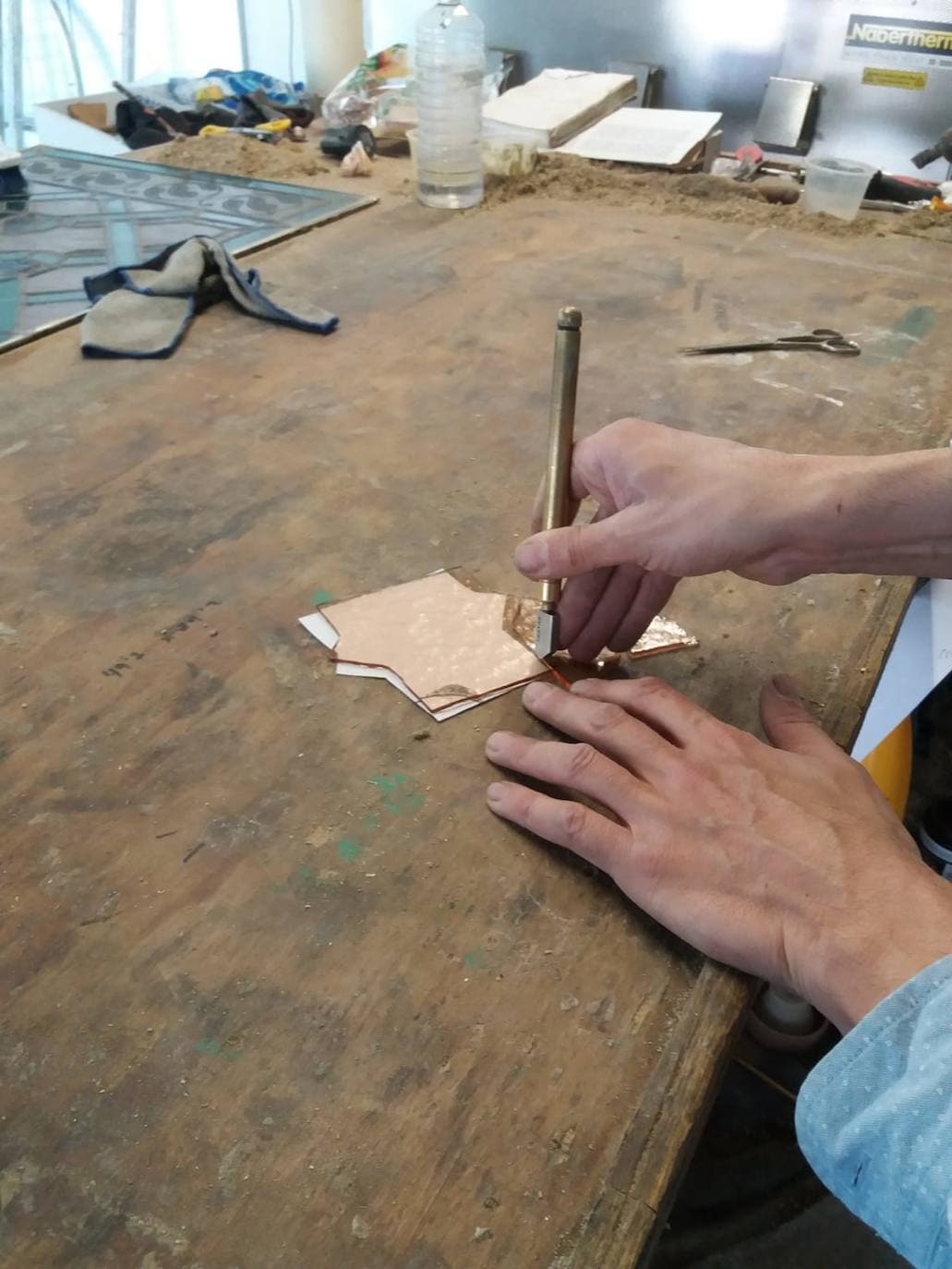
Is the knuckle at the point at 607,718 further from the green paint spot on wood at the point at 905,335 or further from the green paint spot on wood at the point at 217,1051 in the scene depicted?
the green paint spot on wood at the point at 905,335

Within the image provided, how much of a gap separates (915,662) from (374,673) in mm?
683

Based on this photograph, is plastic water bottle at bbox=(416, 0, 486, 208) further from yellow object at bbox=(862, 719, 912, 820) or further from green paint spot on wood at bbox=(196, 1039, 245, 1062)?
green paint spot on wood at bbox=(196, 1039, 245, 1062)

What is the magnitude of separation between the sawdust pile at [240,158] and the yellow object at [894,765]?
134 cm

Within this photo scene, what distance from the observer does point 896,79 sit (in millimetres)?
1699

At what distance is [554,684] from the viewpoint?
2.18 feet

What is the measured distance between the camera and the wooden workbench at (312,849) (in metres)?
0.41

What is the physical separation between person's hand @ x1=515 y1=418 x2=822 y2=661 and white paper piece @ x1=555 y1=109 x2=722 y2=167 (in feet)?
4.27

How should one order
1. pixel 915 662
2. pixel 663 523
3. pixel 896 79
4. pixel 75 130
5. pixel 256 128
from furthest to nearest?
pixel 75 130 < pixel 256 128 < pixel 896 79 < pixel 915 662 < pixel 663 523

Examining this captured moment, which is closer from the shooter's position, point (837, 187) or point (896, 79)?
point (837, 187)

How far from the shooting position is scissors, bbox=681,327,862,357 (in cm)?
112

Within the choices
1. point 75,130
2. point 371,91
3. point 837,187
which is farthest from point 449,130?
point 75,130

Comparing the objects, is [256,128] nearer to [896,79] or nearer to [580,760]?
[896,79]

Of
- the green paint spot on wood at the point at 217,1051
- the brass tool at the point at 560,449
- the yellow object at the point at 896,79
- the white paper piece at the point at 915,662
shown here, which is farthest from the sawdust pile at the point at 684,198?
the green paint spot on wood at the point at 217,1051

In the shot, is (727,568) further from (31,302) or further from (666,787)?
(31,302)
